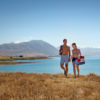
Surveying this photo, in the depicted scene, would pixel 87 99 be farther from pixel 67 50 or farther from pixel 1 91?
pixel 67 50

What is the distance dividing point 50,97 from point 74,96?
941 millimetres

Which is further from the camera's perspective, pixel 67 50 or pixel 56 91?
pixel 67 50

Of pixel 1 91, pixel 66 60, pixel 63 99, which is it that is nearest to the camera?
pixel 63 99

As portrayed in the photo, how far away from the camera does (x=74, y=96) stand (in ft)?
20.6

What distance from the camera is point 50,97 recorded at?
6.03 meters

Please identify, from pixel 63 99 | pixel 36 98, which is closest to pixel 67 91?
pixel 63 99

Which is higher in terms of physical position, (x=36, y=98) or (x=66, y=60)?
(x=66, y=60)

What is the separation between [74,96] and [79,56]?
5.52 m

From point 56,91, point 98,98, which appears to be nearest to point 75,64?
point 56,91

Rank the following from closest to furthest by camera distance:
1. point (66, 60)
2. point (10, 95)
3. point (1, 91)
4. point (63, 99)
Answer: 1. point (63, 99)
2. point (10, 95)
3. point (1, 91)
4. point (66, 60)

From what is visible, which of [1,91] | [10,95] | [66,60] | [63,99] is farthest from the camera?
[66,60]

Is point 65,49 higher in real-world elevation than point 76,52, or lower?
higher

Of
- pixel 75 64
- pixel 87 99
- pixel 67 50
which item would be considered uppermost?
pixel 67 50

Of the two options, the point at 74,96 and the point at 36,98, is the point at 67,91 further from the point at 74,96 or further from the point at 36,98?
the point at 36,98
